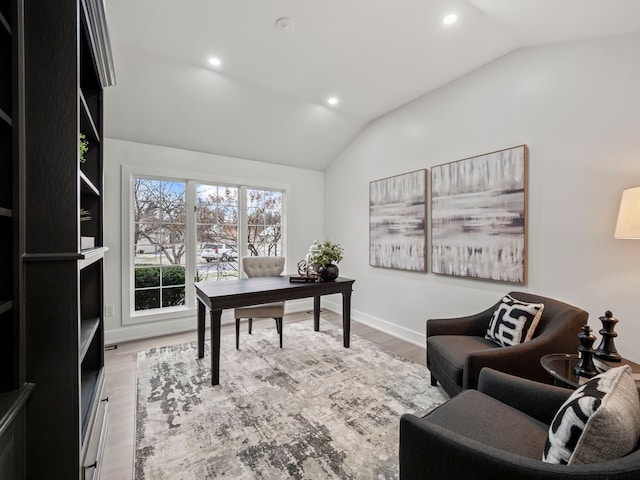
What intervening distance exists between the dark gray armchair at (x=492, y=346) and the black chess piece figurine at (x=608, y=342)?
34 centimetres

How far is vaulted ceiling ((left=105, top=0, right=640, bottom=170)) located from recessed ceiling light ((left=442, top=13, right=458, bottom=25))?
1.3 inches

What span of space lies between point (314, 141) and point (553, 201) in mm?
2977

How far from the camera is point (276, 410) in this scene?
2.10 meters

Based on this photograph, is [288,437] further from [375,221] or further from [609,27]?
[609,27]

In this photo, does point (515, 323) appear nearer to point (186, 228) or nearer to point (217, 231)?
point (217, 231)

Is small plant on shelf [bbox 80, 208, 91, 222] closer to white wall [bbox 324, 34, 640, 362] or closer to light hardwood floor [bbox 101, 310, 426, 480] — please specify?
light hardwood floor [bbox 101, 310, 426, 480]

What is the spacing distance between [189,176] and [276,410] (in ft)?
9.81

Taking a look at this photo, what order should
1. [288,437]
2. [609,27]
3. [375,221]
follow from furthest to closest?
[375,221], [609,27], [288,437]

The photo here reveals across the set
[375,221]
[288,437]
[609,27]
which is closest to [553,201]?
[609,27]

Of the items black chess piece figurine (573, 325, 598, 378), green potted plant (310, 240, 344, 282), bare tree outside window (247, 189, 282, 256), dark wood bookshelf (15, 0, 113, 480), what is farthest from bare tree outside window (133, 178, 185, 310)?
black chess piece figurine (573, 325, 598, 378)

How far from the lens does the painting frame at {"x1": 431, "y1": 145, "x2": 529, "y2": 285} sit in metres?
2.51

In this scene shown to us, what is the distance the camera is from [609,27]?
1973 mm

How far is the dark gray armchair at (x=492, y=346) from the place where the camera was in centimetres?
178

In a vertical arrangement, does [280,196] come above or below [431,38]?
below
